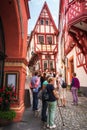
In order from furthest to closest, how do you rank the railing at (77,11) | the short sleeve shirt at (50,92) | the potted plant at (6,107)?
the railing at (77,11), the potted plant at (6,107), the short sleeve shirt at (50,92)

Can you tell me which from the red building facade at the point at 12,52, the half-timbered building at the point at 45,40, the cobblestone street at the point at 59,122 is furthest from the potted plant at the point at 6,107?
the half-timbered building at the point at 45,40

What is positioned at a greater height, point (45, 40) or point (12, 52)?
point (45, 40)

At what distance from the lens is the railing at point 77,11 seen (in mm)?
9344

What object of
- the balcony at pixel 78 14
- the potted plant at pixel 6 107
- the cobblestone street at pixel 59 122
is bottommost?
the cobblestone street at pixel 59 122

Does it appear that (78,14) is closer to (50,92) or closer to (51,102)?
(50,92)

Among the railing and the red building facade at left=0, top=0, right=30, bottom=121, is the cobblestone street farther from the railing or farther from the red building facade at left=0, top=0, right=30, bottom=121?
the railing

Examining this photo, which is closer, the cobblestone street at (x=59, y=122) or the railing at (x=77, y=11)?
the cobblestone street at (x=59, y=122)

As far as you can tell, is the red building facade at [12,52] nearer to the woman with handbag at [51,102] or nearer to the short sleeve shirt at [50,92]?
the woman with handbag at [51,102]

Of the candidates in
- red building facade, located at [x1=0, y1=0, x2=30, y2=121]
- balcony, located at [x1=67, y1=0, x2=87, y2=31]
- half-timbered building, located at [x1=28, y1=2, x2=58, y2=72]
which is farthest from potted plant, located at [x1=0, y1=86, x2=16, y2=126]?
half-timbered building, located at [x1=28, y1=2, x2=58, y2=72]

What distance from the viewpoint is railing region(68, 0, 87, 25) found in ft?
30.7

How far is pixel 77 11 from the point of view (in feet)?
32.3

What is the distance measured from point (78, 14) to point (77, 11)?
243 mm

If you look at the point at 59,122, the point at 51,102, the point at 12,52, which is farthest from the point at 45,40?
the point at 51,102

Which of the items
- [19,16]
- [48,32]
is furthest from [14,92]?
[48,32]
